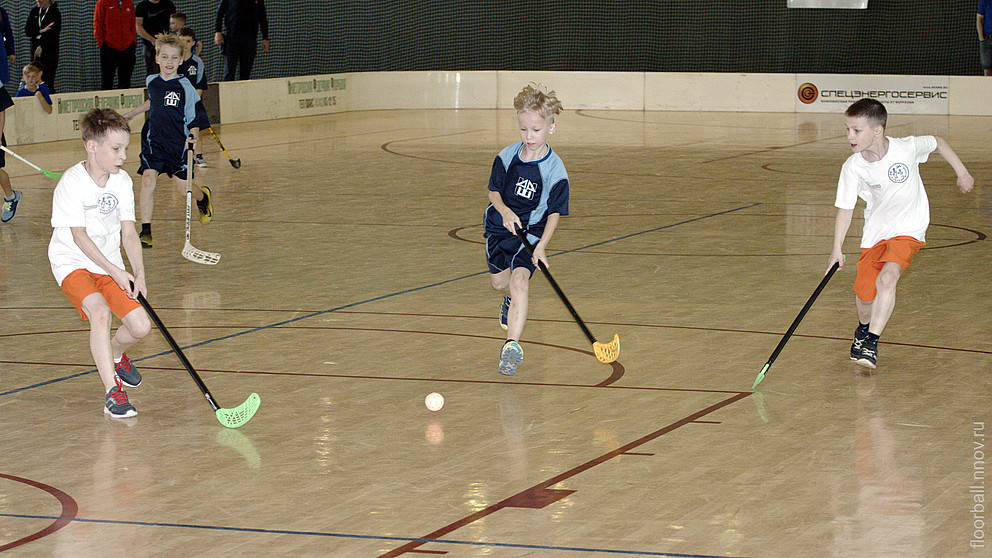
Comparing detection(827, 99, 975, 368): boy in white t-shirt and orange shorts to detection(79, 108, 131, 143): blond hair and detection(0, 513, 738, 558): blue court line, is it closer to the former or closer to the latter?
detection(0, 513, 738, 558): blue court line

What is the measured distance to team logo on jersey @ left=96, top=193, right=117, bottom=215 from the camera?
5.26 metres

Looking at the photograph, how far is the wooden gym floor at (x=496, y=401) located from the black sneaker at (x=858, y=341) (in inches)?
3.7

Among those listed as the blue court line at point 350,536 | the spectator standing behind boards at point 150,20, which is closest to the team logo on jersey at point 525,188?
the blue court line at point 350,536

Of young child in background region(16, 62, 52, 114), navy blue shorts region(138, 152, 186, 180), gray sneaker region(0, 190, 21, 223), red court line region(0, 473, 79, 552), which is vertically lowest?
red court line region(0, 473, 79, 552)

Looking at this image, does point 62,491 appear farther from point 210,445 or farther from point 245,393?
point 245,393

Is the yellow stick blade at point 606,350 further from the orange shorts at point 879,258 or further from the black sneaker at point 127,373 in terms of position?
the black sneaker at point 127,373

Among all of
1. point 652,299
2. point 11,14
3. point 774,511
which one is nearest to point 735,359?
point 652,299

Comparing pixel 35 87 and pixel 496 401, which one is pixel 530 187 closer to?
pixel 496 401

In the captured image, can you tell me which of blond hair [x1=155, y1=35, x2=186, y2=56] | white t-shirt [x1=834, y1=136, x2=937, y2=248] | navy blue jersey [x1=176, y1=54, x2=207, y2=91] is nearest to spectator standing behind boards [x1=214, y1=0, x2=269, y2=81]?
navy blue jersey [x1=176, y1=54, x2=207, y2=91]

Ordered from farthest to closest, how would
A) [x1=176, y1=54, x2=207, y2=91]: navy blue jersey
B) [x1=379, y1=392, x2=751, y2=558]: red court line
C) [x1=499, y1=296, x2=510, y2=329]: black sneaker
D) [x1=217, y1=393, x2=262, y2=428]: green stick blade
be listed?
1. [x1=176, y1=54, x2=207, y2=91]: navy blue jersey
2. [x1=499, y1=296, x2=510, y2=329]: black sneaker
3. [x1=217, y1=393, x2=262, y2=428]: green stick blade
4. [x1=379, y1=392, x2=751, y2=558]: red court line

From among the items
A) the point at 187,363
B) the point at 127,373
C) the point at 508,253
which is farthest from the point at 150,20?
the point at 187,363

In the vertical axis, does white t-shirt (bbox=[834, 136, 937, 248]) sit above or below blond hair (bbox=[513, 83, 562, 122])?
below

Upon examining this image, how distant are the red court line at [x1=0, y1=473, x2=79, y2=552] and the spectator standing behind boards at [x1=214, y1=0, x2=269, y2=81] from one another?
15.3 metres

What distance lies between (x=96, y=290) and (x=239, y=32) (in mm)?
14848
